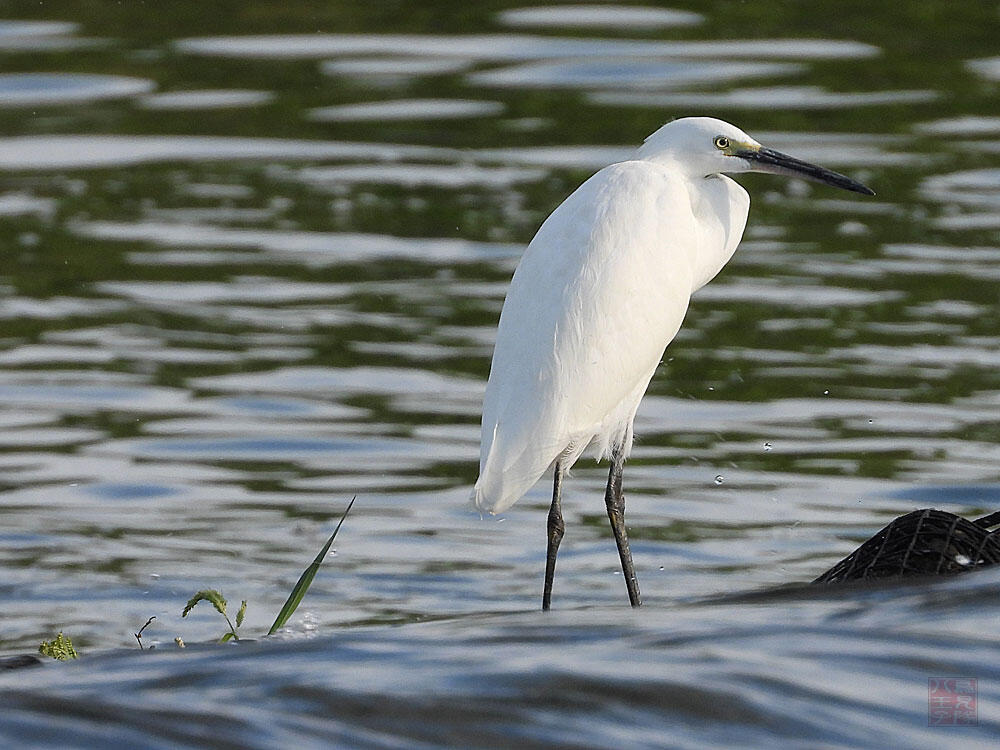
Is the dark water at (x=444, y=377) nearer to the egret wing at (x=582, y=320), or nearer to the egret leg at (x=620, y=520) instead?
the egret leg at (x=620, y=520)

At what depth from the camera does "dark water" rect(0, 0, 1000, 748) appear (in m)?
4.55

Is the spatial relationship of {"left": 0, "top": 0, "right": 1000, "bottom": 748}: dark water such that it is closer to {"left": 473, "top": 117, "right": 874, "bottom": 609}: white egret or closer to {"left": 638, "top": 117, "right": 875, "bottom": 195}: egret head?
{"left": 473, "top": 117, "right": 874, "bottom": 609}: white egret

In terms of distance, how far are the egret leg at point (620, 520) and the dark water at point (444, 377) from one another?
0.20m

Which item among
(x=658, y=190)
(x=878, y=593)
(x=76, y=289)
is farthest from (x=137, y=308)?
(x=878, y=593)

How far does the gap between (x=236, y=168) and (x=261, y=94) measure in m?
1.76

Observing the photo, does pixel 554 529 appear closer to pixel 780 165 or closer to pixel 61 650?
pixel 780 165

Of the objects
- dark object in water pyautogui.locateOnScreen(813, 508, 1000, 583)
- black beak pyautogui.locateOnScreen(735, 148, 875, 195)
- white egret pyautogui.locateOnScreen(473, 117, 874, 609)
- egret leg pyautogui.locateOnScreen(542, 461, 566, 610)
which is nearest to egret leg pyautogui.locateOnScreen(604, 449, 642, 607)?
white egret pyautogui.locateOnScreen(473, 117, 874, 609)

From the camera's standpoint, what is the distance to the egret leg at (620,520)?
6.07 meters

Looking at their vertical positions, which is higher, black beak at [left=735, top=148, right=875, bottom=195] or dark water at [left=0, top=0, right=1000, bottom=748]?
black beak at [left=735, top=148, right=875, bottom=195]

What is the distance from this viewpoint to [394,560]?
6.83 metres

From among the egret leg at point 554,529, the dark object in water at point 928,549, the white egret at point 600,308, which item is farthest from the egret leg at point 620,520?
the dark object in water at point 928,549

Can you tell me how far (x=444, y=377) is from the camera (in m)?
9.05

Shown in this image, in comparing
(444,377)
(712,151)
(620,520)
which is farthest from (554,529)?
(444,377)

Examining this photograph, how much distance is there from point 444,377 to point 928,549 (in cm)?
413
